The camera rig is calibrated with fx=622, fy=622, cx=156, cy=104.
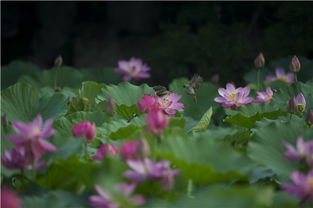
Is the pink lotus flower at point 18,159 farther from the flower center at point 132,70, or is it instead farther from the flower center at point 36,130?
the flower center at point 132,70

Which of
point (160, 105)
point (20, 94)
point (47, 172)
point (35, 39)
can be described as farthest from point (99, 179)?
point (35, 39)

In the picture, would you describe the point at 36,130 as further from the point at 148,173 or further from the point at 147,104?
the point at 147,104

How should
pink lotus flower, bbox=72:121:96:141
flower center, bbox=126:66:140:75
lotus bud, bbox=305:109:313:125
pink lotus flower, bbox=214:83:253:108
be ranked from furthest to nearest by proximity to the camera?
flower center, bbox=126:66:140:75
pink lotus flower, bbox=214:83:253:108
lotus bud, bbox=305:109:313:125
pink lotus flower, bbox=72:121:96:141

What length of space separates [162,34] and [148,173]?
10.8ft

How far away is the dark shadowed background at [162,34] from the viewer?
10.2 feet

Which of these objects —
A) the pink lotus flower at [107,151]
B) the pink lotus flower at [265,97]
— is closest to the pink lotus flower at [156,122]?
the pink lotus flower at [107,151]

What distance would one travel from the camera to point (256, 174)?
3.99 feet

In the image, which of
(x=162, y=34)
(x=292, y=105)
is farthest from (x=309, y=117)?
(x=162, y=34)

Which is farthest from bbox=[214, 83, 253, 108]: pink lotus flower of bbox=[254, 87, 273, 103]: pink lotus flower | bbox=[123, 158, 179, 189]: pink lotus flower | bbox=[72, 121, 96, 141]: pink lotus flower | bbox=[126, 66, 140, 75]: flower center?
bbox=[126, 66, 140, 75]: flower center

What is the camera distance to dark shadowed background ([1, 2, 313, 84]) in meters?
3.12

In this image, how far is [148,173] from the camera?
100 cm

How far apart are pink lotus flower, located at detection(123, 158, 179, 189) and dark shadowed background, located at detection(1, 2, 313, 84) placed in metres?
2.13

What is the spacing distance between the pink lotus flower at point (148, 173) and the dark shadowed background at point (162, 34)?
213cm

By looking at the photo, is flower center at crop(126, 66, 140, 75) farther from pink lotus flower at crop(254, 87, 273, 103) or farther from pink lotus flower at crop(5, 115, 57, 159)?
pink lotus flower at crop(5, 115, 57, 159)
